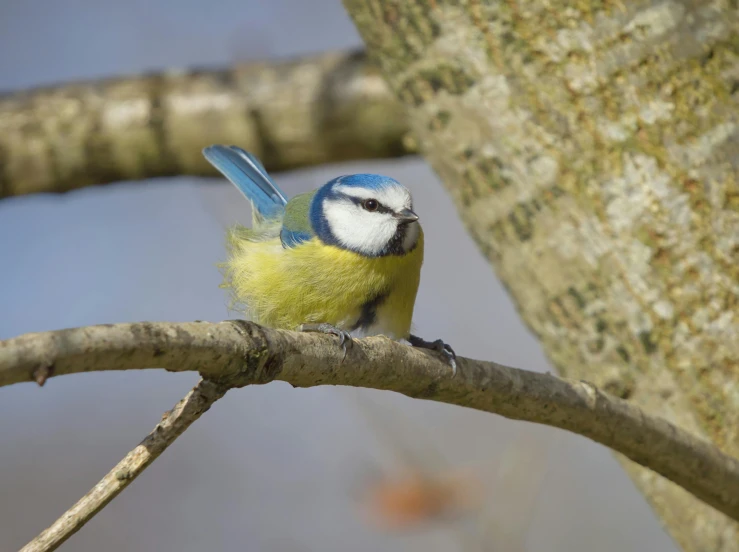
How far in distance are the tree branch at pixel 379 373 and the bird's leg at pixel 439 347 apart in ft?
0.05

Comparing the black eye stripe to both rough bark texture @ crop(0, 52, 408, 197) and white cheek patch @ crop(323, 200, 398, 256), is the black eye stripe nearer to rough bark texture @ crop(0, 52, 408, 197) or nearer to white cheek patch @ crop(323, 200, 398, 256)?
white cheek patch @ crop(323, 200, 398, 256)

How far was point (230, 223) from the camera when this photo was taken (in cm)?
265

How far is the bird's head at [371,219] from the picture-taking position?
7.13ft

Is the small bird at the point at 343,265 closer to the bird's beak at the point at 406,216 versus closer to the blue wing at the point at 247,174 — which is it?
the bird's beak at the point at 406,216

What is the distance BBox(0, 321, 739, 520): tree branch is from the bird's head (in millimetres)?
560

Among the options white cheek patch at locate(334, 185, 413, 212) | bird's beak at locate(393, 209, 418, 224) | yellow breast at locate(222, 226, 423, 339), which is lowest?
yellow breast at locate(222, 226, 423, 339)

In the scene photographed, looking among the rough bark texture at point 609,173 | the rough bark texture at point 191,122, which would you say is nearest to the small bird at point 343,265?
the rough bark texture at point 609,173

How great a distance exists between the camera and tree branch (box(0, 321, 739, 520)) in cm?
96

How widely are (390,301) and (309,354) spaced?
0.84 metres

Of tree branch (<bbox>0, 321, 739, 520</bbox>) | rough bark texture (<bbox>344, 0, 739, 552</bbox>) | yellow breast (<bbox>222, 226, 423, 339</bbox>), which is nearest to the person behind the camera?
tree branch (<bbox>0, 321, 739, 520</bbox>)

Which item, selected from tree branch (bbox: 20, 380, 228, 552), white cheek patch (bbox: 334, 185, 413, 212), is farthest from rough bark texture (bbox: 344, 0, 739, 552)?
tree branch (bbox: 20, 380, 228, 552)

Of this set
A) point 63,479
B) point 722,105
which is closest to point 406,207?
point 722,105

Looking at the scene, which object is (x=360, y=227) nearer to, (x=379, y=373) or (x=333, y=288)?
(x=333, y=288)

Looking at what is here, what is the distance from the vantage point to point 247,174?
279 centimetres
